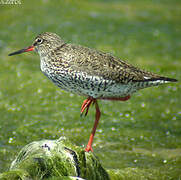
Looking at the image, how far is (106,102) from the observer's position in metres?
12.9

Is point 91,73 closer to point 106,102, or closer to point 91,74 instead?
point 91,74

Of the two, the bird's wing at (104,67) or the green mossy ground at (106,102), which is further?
the green mossy ground at (106,102)

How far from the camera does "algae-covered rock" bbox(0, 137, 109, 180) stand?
6.40 metres

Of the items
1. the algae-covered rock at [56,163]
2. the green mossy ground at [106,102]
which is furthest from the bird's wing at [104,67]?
the green mossy ground at [106,102]

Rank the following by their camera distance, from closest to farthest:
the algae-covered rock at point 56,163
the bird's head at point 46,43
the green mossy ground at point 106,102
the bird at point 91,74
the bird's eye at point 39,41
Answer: the algae-covered rock at point 56,163 → the bird at point 91,74 → the bird's head at point 46,43 → the bird's eye at point 39,41 → the green mossy ground at point 106,102

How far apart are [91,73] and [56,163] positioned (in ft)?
7.40

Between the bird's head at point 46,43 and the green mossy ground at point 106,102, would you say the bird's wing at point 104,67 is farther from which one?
the green mossy ground at point 106,102

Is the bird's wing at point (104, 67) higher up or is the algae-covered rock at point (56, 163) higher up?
the bird's wing at point (104, 67)

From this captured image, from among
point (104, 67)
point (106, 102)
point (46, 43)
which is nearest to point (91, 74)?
point (104, 67)

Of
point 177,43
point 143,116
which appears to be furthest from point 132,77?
point 177,43

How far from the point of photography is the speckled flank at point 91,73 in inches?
317

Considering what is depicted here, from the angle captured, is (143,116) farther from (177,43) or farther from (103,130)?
(177,43)

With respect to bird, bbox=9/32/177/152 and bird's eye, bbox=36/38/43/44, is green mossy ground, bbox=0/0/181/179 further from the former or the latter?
bird's eye, bbox=36/38/43/44

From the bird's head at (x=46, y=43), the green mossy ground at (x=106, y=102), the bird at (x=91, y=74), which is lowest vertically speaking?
the green mossy ground at (x=106, y=102)
